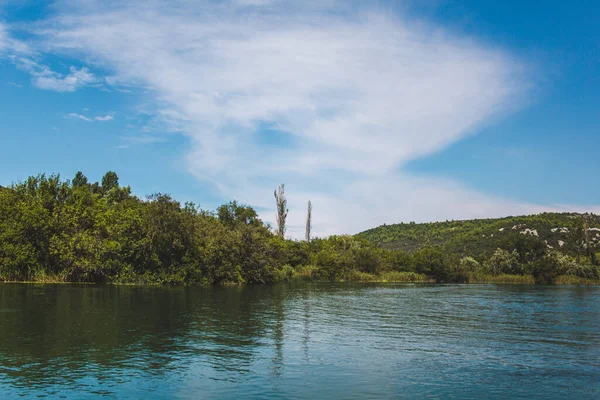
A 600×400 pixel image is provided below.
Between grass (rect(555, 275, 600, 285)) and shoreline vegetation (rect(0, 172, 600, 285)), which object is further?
grass (rect(555, 275, 600, 285))

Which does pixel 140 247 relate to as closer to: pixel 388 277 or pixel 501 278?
pixel 388 277

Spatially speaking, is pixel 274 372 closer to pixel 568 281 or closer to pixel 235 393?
pixel 235 393

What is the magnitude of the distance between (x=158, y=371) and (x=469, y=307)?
3707 cm

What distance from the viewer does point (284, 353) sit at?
75.6ft

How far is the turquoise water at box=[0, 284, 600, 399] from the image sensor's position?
16.9 meters

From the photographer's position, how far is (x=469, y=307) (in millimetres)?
48156

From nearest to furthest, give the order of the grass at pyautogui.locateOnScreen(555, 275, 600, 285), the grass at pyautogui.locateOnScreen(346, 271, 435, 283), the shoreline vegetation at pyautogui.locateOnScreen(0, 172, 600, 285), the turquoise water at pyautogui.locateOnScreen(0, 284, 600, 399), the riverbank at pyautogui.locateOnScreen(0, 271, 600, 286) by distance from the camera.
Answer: the turquoise water at pyautogui.locateOnScreen(0, 284, 600, 399)
the shoreline vegetation at pyautogui.locateOnScreen(0, 172, 600, 285)
the riverbank at pyautogui.locateOnScreen(0, 271, 600, 286)
the grass at pyautogui.locateOnScreen(346, 271, 435, 283)
the grass at pyautogui.locateOnScreen(555, 275, 600, 285)

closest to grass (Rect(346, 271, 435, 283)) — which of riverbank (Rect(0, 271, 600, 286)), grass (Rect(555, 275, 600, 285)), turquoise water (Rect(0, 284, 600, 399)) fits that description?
riverbank (Rect(0, 271, 600, 286))

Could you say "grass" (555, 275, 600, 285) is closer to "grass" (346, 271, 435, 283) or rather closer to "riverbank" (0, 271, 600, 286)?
"riverbank" (0, 271, 600, 286)

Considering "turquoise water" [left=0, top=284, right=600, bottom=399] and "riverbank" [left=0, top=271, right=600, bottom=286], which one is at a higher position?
"turquoise water" [left=0, top=284, right=600, bottom=399]

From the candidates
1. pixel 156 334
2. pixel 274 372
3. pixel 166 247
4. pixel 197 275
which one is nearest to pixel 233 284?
pixel 197 275

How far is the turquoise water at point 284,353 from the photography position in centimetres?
1689

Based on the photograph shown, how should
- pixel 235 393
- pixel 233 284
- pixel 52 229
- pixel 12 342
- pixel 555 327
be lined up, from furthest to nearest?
pixel 233 284 → pixel 52 229 → pixel 555 327 → pixel 12 342 → pixel 235 393

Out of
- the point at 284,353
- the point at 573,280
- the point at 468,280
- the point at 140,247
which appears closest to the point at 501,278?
the point at 468,280
